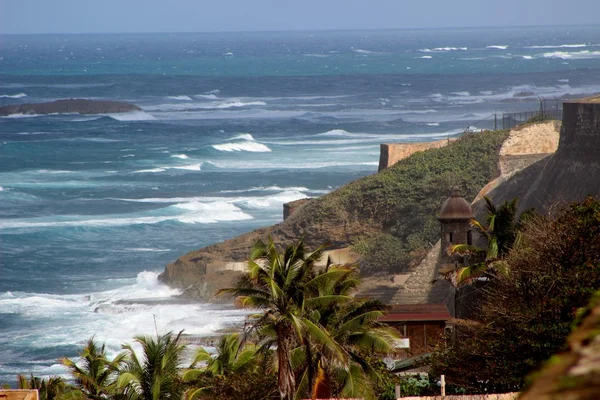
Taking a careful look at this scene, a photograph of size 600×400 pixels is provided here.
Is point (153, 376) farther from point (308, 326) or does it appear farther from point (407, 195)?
point (407, 195)

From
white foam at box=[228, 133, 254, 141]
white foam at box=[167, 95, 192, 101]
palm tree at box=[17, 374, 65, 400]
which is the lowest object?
white foam at box=[228, 133, 254, 141]

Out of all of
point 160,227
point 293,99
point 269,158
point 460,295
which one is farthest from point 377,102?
point 460,295

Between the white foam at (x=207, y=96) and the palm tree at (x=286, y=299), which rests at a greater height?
the palm tree at (x=286, y=299)

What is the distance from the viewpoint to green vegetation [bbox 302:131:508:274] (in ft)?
139

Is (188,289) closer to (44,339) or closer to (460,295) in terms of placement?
(44,339)

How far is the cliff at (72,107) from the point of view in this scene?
11994 cm

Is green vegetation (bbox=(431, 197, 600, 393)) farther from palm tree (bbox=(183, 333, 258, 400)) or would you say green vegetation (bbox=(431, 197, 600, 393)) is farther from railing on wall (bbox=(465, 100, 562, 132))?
railing on wall (bbox=(465, 100, 562, 132))

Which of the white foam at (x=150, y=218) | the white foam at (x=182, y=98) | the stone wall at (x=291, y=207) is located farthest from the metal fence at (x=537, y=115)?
the white foam at (x=182, y=98)

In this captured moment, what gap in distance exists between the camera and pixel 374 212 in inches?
1711

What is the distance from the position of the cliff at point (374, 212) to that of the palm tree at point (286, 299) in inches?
1044

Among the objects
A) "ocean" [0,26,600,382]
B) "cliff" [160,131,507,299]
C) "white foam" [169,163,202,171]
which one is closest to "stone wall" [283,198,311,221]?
"cliff" [160,131,507,299]

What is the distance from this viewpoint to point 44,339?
34.8 meters

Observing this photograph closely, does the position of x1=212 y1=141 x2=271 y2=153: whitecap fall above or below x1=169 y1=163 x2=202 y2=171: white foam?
above

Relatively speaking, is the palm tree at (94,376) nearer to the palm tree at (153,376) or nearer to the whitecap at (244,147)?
the palm tree at (153,376)
